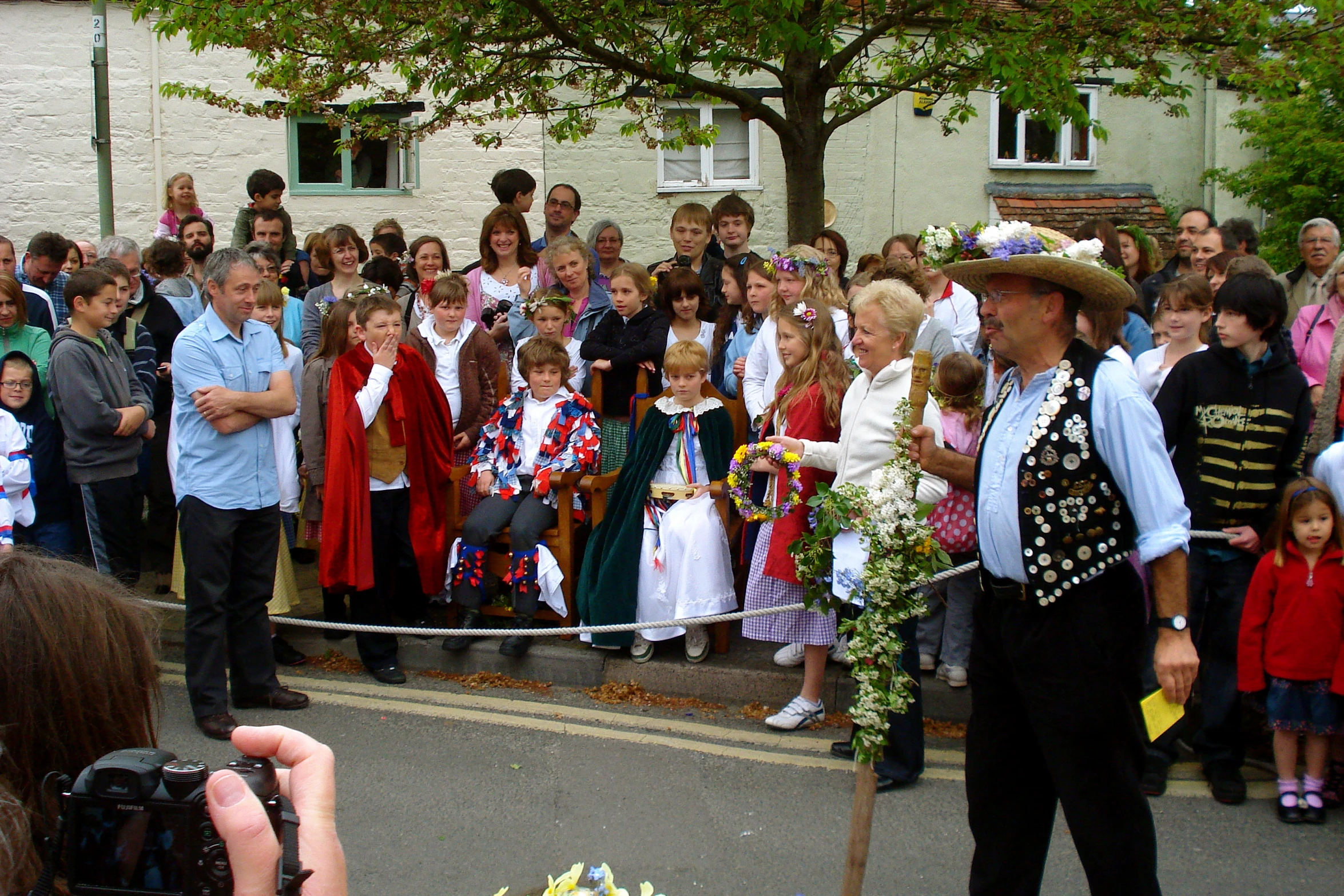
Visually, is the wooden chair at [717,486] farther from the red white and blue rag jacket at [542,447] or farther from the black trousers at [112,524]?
the black trousers at [112,524]

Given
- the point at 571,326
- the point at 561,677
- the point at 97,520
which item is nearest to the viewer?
the point at 561,677

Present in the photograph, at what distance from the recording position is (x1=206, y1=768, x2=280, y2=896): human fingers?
65.2 inches

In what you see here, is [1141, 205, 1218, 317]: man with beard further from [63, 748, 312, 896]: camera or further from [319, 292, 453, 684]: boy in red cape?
[63, 748, 312, 896]: camera

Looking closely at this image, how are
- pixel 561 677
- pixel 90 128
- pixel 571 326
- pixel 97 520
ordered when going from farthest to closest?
pixel 90 128 < pixel 571 326 < pixel 97 520 < pixel 561 677

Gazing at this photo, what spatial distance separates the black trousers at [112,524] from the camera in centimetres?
687

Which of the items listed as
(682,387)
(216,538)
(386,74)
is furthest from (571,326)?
(386,74)

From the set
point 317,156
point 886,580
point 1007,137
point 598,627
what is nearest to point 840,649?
point 598,627

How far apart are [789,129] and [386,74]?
7049mm

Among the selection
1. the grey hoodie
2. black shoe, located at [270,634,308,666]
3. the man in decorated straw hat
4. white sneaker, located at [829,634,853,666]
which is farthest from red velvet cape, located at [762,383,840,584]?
the grey hoodie

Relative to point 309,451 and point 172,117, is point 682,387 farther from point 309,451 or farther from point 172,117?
point 172,117

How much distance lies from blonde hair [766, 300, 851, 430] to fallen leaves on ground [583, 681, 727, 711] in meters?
1.48

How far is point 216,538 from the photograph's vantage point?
5676mm

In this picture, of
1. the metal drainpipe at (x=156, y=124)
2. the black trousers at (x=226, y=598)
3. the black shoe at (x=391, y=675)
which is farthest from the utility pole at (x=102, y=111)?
the black shoe at (x=391, y=675)

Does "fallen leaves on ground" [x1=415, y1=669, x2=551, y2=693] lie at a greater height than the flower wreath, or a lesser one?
lesser
